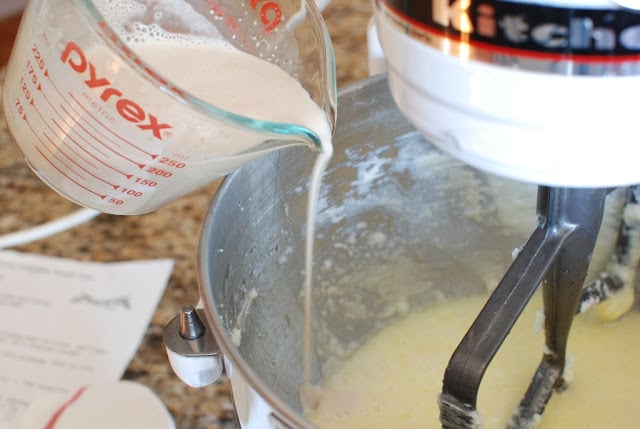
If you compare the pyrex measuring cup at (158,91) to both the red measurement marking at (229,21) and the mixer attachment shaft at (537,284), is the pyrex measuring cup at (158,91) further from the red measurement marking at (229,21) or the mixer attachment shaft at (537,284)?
the mixer attachment shaft at (537,284)

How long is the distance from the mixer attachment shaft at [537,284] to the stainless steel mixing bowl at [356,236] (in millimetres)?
148

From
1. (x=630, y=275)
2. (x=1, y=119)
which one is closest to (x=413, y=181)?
(x=630, y=275)

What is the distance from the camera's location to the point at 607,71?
13.2 inches

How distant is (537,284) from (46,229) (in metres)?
0.52

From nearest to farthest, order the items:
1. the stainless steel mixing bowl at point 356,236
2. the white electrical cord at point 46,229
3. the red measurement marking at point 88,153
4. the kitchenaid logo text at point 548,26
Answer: the kitchenaid logo text at point 548,26 → the red measurement marking at point 88,153 → the stainless steel mixing bowl at point 356,236 → the white electrical cord at point 46,229

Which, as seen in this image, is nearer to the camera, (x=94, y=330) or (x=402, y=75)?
(x=402, y=75)

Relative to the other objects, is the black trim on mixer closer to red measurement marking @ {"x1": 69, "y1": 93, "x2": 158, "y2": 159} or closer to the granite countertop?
red measurement marking @ {"x1": 69, "y1": 93, "x2": 158, "y2": 159}

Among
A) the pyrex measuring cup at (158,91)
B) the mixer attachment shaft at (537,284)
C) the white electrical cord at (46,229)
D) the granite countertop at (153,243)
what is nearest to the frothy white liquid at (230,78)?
the pyrex measuring cup at (158,91)

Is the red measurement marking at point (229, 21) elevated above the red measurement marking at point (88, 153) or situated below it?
above

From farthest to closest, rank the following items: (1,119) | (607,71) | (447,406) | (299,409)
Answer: (1,119) < (299,409) < (447,406) < (607,71)

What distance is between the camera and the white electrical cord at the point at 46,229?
809mm

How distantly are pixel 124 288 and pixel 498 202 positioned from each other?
1.13 ft

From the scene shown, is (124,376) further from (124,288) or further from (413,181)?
(413,181)

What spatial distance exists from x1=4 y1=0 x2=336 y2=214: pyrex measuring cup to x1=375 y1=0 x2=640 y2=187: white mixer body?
0.08 m
